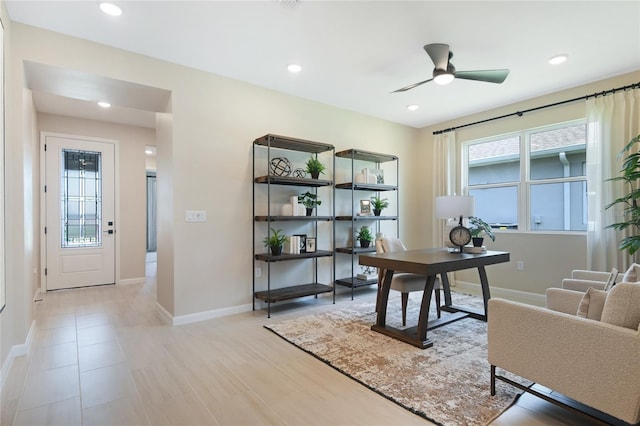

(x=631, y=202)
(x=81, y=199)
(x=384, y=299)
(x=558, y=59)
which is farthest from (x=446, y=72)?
(x=81, y=199)

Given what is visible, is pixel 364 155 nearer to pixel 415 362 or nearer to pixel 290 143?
pixel 290 143

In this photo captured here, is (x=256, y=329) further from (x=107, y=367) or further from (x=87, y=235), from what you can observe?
(x=87, y=235)

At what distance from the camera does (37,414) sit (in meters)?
1.89

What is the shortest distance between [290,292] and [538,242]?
3.39 meters

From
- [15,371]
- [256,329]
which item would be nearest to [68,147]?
→ [15,371]

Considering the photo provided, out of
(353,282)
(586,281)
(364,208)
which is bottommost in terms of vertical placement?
(353,282)

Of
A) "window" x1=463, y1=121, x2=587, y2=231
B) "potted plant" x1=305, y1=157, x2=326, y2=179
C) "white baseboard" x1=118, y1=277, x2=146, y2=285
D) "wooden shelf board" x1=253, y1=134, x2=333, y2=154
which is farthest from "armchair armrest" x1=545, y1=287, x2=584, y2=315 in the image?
"white baseboard" x1=118, y1=277, x2=146, y2=285

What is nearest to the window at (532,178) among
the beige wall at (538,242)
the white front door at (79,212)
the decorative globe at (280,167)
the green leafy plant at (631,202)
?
the beige wall at (538,242)

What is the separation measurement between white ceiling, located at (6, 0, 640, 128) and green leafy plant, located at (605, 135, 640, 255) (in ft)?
3.42

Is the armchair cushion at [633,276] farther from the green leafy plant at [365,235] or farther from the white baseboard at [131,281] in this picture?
the white baseboard at [131,281]

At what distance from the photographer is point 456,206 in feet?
11.4

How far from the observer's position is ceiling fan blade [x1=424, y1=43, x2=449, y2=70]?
3.02 meters

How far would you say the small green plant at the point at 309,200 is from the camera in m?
4.26

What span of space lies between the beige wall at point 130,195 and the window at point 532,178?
218 inches
